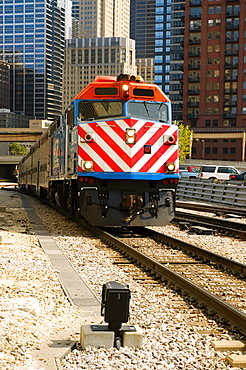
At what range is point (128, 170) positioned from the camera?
513 inches

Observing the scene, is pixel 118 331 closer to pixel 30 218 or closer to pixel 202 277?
pixel 202 277

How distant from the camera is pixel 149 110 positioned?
13586 mm

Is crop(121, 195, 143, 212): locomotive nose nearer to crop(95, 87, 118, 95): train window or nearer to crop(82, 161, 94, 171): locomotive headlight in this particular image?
crop(82, 161, 94, 171): locomotive headlight

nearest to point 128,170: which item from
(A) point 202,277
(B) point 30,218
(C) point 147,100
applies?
(C) point 147,100

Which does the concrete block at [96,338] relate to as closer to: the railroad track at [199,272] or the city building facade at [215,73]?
the railroad track at [199,272]

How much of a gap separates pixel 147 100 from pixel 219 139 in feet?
313

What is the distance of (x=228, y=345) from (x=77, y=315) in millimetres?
1824

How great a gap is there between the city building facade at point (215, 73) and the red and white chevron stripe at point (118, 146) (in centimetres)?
9348

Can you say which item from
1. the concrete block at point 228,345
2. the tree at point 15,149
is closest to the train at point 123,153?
the concrete block at point 228,345

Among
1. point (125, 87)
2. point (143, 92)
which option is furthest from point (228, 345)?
point (143, 92)

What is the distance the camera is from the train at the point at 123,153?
13.0 m

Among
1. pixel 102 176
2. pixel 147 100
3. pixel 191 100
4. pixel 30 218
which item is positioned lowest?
pixel 30 218

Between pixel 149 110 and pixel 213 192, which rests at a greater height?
pixel 149 110

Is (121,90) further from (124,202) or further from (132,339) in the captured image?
(132,339)
